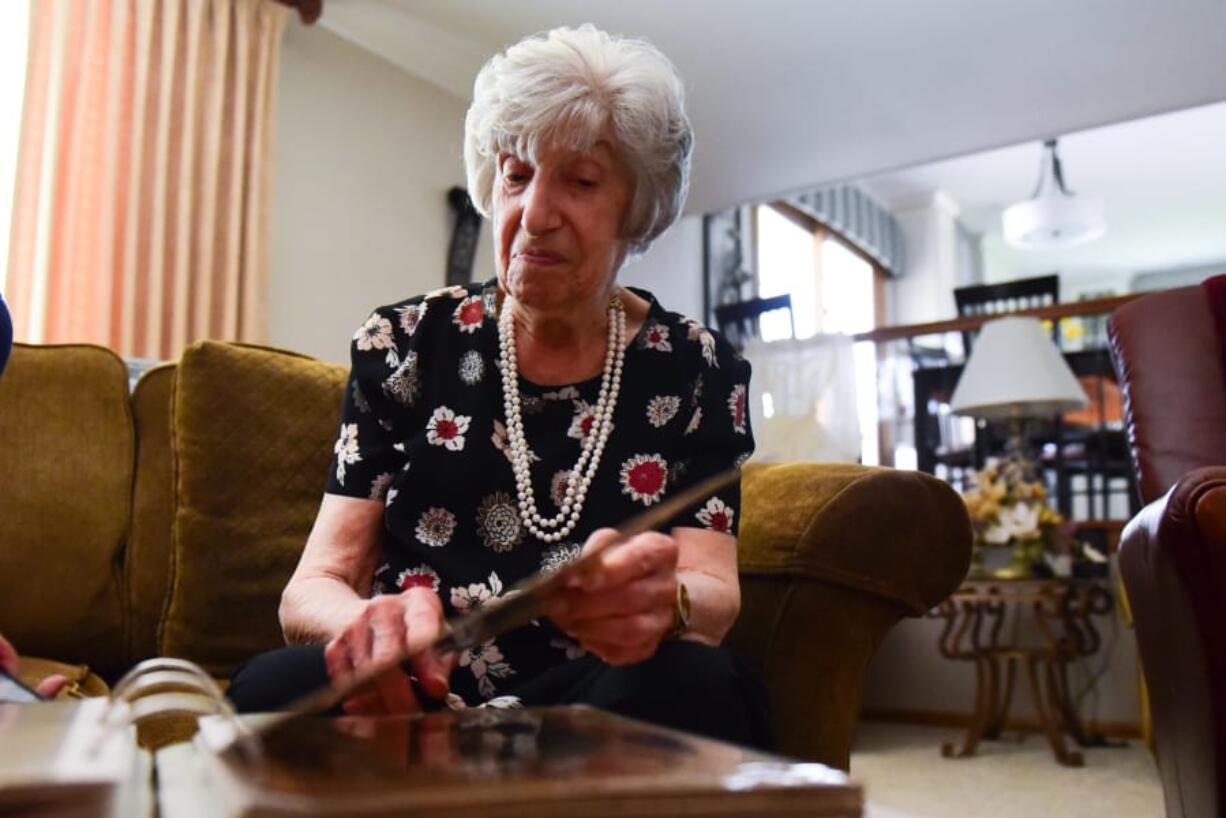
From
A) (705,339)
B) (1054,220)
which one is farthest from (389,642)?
(1054,220)

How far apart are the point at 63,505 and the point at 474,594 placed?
801 millimetres

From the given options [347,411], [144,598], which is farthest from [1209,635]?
[144,598]

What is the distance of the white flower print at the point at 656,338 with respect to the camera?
1100 millimetres

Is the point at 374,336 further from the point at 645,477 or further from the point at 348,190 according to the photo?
the point at 348,190

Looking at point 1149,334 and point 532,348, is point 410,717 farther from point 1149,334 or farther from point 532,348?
point 1149,334

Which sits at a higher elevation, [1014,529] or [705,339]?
[705,339]

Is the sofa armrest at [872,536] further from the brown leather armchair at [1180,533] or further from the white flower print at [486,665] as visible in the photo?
the white flower print at [486,665]

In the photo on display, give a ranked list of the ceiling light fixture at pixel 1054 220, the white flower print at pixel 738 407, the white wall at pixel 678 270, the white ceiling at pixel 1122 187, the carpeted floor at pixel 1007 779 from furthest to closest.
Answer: the white ceiling at pixel 1122 187, the ceiling light fixture at pixel 1054 220, the white wall at pixel 678 270, the carpeted floor at pixel 1007 779, the white flower print at pixel 738 407

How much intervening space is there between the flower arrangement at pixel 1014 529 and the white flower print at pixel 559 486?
88.7 inches

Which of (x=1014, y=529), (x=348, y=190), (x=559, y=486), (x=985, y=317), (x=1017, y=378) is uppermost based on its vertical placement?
(x=348, y=190)

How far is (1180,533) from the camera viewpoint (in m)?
1.16

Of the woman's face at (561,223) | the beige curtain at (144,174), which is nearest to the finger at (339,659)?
the woman's face at (561,223)

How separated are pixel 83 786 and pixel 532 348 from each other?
791mm

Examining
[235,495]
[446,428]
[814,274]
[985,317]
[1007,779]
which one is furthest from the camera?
[814,274]
